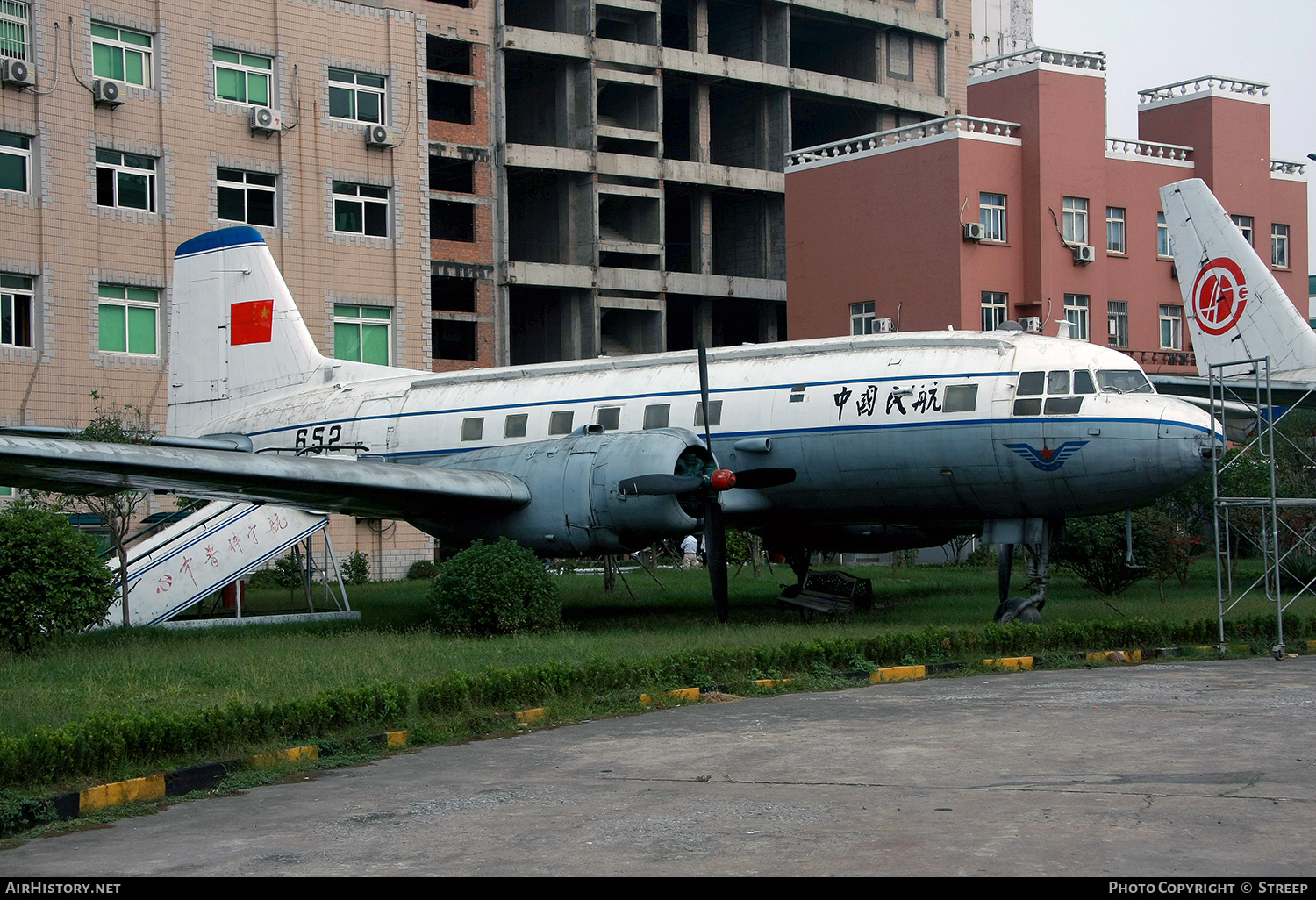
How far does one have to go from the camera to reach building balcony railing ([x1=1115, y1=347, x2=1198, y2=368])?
48844 mm

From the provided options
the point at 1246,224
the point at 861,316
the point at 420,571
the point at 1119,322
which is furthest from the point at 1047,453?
the point at 1246,224

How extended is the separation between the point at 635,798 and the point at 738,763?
1.48 m

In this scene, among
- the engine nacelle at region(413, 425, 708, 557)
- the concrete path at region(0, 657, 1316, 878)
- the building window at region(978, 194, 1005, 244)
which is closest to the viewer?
the concrete path at region(0, 657, 1316, 878)

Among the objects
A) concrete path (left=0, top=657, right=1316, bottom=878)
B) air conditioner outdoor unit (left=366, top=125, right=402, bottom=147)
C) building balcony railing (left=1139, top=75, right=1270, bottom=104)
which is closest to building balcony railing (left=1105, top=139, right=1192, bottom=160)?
building balcony railing (left=1139, top=75, right=1270, bottom=104)

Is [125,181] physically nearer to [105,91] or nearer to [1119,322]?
[105,91]

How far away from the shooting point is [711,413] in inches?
862

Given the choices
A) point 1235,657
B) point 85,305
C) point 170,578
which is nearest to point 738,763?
point 1235,657

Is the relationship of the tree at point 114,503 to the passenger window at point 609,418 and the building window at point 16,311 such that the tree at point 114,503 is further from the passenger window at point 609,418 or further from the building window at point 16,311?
the passenger window at point 609,418

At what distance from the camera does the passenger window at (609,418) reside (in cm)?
2266

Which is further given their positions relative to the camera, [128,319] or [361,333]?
[361,333]

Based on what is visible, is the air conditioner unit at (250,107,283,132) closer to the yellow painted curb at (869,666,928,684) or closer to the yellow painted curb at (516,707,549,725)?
the yellow painted curb at (869,666,928,684)

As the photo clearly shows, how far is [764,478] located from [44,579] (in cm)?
1064

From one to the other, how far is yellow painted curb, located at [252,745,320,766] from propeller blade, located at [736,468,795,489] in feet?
34.6

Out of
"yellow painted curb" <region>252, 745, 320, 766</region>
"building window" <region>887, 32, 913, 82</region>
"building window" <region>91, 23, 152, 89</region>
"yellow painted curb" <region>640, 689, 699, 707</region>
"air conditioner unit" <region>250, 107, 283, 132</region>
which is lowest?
"yellow painted curb" <region>640, 689, 699, 707</region>
